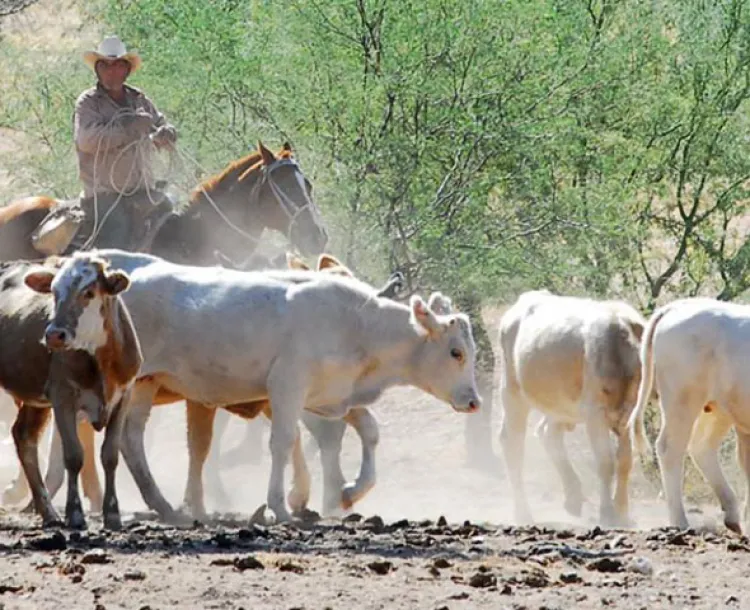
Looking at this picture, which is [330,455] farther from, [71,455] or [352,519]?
[71,455]

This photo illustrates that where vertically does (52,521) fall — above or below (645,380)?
below

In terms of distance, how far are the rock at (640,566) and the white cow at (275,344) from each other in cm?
299

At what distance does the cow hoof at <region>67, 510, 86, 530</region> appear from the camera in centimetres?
1123

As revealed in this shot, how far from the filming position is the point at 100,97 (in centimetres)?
1506

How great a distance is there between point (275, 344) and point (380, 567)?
10.7ft

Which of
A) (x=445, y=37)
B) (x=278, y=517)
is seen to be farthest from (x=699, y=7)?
(x=278, y=517)

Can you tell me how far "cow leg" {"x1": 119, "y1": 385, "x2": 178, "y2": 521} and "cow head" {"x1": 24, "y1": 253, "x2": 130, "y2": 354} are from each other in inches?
53.7

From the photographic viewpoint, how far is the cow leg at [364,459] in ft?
43.0

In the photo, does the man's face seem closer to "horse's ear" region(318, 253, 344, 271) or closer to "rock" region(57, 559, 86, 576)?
"horse's ear" region(318, 253, 344, 271)

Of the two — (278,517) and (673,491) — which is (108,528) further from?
(673,491)

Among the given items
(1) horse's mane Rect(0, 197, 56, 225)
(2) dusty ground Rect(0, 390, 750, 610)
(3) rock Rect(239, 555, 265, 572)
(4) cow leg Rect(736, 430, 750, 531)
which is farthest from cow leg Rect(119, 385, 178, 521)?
(1) horse's mane Rect(0, 197, 56, 225)

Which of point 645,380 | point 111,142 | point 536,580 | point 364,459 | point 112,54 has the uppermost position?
point 112,54

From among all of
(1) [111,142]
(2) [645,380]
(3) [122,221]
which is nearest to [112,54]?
(1) [111,142]

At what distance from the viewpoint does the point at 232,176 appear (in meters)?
16.0
